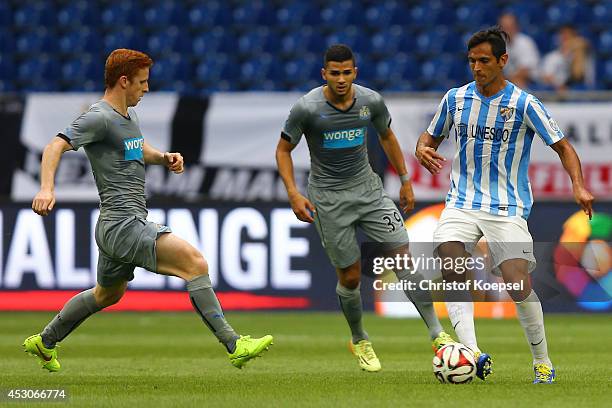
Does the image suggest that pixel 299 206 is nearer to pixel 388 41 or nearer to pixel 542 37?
pixel 388 41

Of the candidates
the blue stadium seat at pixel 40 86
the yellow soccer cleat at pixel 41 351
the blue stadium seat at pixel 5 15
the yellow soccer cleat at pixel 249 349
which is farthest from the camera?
the blue stadium seat at pixel 5 15

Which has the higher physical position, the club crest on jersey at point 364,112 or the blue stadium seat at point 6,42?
the club crest on jersey at point 364,112

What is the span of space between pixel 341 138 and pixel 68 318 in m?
2.07

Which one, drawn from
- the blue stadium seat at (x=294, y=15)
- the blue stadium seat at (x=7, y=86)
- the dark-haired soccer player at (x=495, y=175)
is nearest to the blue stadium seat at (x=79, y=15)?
the blue stadium seat at (x=7, y=86)

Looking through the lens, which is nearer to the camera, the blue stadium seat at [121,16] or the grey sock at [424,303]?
the grey sock at [424,303]

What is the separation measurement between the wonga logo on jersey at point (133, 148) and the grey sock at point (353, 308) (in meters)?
1.76

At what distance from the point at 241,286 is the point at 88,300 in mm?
5663

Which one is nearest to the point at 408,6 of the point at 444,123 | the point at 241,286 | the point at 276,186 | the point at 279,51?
the point at 279,51

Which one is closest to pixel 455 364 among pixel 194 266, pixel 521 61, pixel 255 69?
pixel 194 266

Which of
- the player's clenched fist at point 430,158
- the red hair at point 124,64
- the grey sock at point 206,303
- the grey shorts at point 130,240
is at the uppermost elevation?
the red hair at point 124,64

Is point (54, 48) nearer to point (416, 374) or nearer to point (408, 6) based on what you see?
point (408, 6)

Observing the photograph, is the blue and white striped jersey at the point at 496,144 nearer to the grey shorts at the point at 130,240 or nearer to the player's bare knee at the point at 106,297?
the grey shorts at the point at 130,240

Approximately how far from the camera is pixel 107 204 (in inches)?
289

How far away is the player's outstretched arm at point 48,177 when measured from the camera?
256 inches
